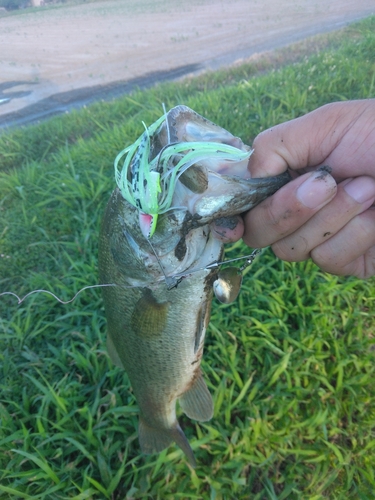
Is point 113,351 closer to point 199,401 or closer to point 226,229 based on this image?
point 199,401

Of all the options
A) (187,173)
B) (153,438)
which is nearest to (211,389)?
(153,438)

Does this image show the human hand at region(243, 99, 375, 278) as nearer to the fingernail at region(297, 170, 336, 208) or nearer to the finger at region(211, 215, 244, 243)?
the fingernail at region(297, 170, 336, 208)

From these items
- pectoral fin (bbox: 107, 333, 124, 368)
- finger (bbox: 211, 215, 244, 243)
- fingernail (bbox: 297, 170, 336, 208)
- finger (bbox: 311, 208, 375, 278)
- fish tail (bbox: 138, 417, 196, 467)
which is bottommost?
fish tail (bbox: 138, 417, 196, 467)

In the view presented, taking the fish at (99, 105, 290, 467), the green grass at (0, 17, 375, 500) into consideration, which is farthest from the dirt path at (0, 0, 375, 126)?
the fish at (99, 105, 290, 467)

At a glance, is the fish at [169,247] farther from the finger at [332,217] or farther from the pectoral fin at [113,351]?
the finger at [332,217]

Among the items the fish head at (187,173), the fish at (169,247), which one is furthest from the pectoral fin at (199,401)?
the fish head at (187,173)

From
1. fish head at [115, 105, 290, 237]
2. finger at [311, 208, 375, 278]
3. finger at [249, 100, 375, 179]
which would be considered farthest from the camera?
finger at [311, 208, 375, 278]

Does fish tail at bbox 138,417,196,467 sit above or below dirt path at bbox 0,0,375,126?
below

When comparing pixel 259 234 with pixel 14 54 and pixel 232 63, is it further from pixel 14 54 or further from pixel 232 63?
pixel 232 63
